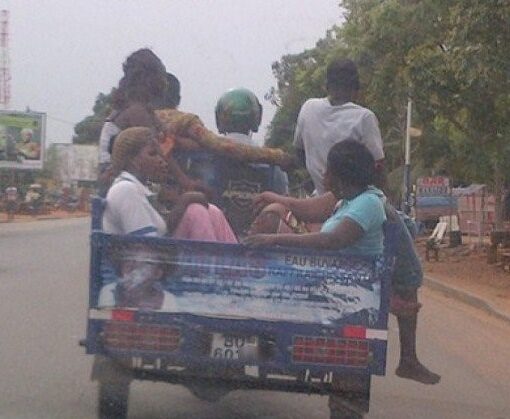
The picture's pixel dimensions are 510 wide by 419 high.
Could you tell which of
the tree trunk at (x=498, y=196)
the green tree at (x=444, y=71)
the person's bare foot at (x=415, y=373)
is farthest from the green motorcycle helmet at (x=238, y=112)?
the tree trunk at (x=498, y=196)

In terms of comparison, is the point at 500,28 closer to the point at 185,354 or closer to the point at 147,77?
the point at 147,77

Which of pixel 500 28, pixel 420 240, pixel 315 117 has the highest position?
pixel 500 28

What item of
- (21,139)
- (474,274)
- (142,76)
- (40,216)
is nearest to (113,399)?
(142,76)

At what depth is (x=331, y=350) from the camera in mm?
5820

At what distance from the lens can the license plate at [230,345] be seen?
587cm

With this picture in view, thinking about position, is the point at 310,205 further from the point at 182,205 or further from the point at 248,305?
the point at 248,305

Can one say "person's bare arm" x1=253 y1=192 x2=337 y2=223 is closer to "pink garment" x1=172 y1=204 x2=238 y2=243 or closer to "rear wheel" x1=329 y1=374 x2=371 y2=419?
"pink garment" x1=172 y1=204 x2=238 y2=243

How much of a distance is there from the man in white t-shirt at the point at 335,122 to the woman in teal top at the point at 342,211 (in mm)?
404

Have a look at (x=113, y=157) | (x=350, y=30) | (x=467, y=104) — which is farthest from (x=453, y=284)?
(x=113, y=157)

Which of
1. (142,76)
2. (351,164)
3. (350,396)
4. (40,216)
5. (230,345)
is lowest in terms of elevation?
(40,216)

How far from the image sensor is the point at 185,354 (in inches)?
230

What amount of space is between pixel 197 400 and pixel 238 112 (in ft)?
6.67

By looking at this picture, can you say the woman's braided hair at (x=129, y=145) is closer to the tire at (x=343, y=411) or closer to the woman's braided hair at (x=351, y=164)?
the woman's braided hair at (x=351, y=164)

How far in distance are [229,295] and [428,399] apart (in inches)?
126
